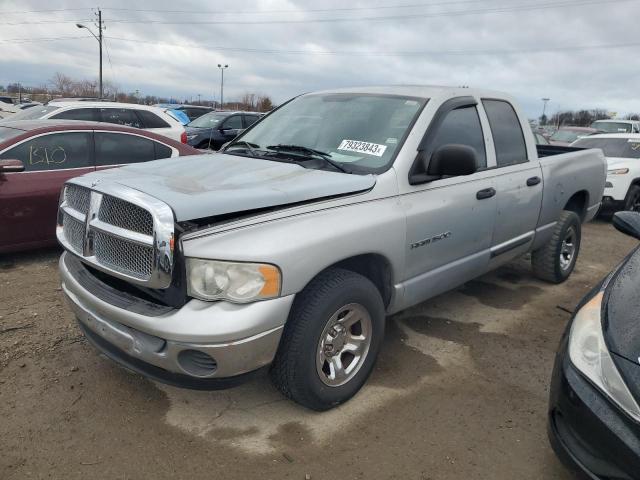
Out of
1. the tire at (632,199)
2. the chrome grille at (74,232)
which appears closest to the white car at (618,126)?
the tire at (632,199)

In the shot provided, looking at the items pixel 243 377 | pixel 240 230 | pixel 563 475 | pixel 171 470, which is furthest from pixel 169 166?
pixel 563 475

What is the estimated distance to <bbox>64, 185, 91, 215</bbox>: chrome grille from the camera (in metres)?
2.78

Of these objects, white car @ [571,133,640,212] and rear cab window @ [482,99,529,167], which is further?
white car @ [571,133,640,212]

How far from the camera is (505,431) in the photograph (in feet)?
9.39

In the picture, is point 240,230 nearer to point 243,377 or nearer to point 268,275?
point 268,275

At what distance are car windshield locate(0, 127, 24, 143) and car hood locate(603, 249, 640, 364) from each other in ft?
18.5

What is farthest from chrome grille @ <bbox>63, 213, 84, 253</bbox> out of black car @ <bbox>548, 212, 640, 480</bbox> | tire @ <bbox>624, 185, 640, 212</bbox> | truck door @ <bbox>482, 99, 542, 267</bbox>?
tire @ <bbox>624, 185, 640, 212</bbox>

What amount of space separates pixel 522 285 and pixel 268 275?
3817mm

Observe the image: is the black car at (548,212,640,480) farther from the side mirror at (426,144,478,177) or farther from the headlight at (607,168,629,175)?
the headlight at (607,168,629,175)

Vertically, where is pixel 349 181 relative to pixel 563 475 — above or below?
above

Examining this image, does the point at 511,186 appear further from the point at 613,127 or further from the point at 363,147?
the point at 613,127

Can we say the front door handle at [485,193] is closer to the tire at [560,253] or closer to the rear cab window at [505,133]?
the rear cab window at [505,133]

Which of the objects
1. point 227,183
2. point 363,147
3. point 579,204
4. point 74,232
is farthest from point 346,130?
point 579,204

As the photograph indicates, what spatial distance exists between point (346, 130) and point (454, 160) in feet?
2.64
